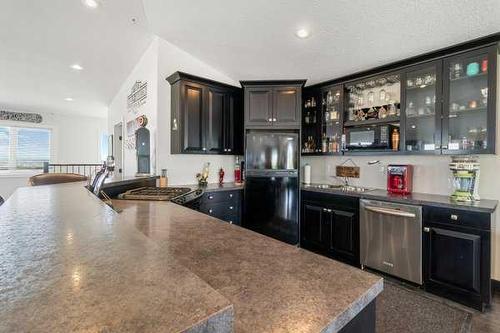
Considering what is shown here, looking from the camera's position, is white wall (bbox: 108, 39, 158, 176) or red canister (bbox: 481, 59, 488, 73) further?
white wall (bbox: 108, 39, 158, 176)

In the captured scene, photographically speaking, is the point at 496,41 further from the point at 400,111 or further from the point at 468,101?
the point at 400,111

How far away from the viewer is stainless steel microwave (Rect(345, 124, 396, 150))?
309cm

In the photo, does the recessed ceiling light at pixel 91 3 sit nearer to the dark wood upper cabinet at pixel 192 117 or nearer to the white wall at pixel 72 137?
the dark wood upper cabinet at pixel 192 117

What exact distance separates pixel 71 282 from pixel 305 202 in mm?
3324

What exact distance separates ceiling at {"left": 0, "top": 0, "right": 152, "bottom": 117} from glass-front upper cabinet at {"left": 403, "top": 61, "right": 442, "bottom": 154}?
309 centimetres

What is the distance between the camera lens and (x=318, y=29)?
2.51 metres

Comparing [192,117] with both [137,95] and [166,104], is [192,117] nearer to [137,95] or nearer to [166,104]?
[166,104]

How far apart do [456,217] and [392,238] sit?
61 cm

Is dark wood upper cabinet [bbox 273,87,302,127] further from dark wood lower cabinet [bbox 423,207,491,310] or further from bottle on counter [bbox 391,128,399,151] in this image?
dark wood lower cabinet [bbox 423,207,491,310]

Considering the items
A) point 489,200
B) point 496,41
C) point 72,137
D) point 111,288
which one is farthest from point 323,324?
point 72,137

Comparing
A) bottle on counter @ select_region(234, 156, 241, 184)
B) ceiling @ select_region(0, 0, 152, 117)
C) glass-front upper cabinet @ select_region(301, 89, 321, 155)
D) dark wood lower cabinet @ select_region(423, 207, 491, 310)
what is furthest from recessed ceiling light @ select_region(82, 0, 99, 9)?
dark wood lower cabinet @ select_region(423, 207, 491, 310)

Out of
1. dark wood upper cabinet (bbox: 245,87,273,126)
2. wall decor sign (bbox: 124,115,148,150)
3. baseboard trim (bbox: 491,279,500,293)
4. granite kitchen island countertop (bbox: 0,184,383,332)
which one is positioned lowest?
baseboard trim (bbox: 491,279,500,293)

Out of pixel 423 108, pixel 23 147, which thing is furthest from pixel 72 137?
pixel 423 108

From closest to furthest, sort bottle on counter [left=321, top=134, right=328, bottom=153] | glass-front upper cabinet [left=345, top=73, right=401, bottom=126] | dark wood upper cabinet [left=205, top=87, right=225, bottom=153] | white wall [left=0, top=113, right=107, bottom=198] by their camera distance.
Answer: glass-front upper cabinet [left=345, top=73, right=401, bottom=126] < dark wood upper cabinet [left=205, top=87, right=225, bottom=153] < bottle on counter [left=321, top=134, right=328, bottom=153] < white wall [left=0, top=113, right=107, bottom=198]
